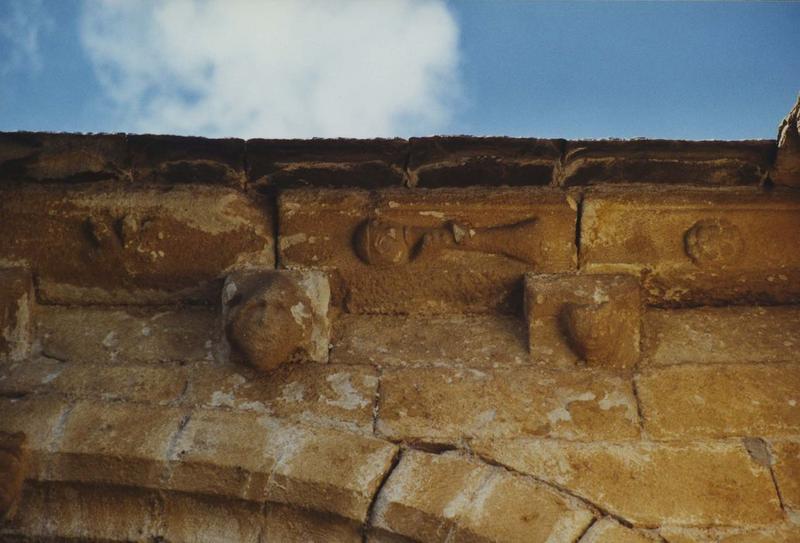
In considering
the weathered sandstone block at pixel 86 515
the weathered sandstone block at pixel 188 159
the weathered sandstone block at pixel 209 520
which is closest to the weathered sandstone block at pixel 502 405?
the weathered sandstone block at pixel 209 520

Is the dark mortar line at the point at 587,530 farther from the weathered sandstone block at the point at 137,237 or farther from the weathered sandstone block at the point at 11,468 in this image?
the weathered sandstone block at the point at 11,468

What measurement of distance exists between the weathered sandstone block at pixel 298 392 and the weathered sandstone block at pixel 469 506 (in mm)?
250

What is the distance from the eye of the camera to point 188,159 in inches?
117

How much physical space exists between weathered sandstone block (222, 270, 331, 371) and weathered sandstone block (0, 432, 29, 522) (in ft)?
2.49

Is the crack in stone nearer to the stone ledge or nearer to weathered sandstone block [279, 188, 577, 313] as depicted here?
A: weathered sandstone block [279, 188, 577, 313]

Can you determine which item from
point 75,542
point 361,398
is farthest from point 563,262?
point 75,542

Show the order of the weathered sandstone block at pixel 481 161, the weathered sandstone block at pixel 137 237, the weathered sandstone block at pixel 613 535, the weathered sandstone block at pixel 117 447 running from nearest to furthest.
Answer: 1. the weathered sandstone block at pixel 613 535
2. the weathered sandstone block at pixel 117 447
3. the weathered sandstone block at pixel 481 161
4. the weathered sandstone block at pixel 137 237

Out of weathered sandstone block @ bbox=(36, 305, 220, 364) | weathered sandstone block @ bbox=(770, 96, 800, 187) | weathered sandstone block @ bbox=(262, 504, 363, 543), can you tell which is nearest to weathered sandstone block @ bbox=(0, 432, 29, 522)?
weathered sandstone block @ bbox=(36, 305, 220, 364)

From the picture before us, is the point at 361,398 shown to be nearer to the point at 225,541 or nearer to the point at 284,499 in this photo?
the point at 284,499

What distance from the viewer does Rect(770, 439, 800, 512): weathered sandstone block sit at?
250 centimetres

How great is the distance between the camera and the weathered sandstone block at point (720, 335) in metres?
2.82

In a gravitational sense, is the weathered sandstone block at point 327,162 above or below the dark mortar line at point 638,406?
above

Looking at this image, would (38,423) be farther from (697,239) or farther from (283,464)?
(697,239)

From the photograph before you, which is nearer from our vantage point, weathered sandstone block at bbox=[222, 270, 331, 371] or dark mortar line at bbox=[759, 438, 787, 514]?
dark mortar line at bbox=[759, 438, 787, 514]
